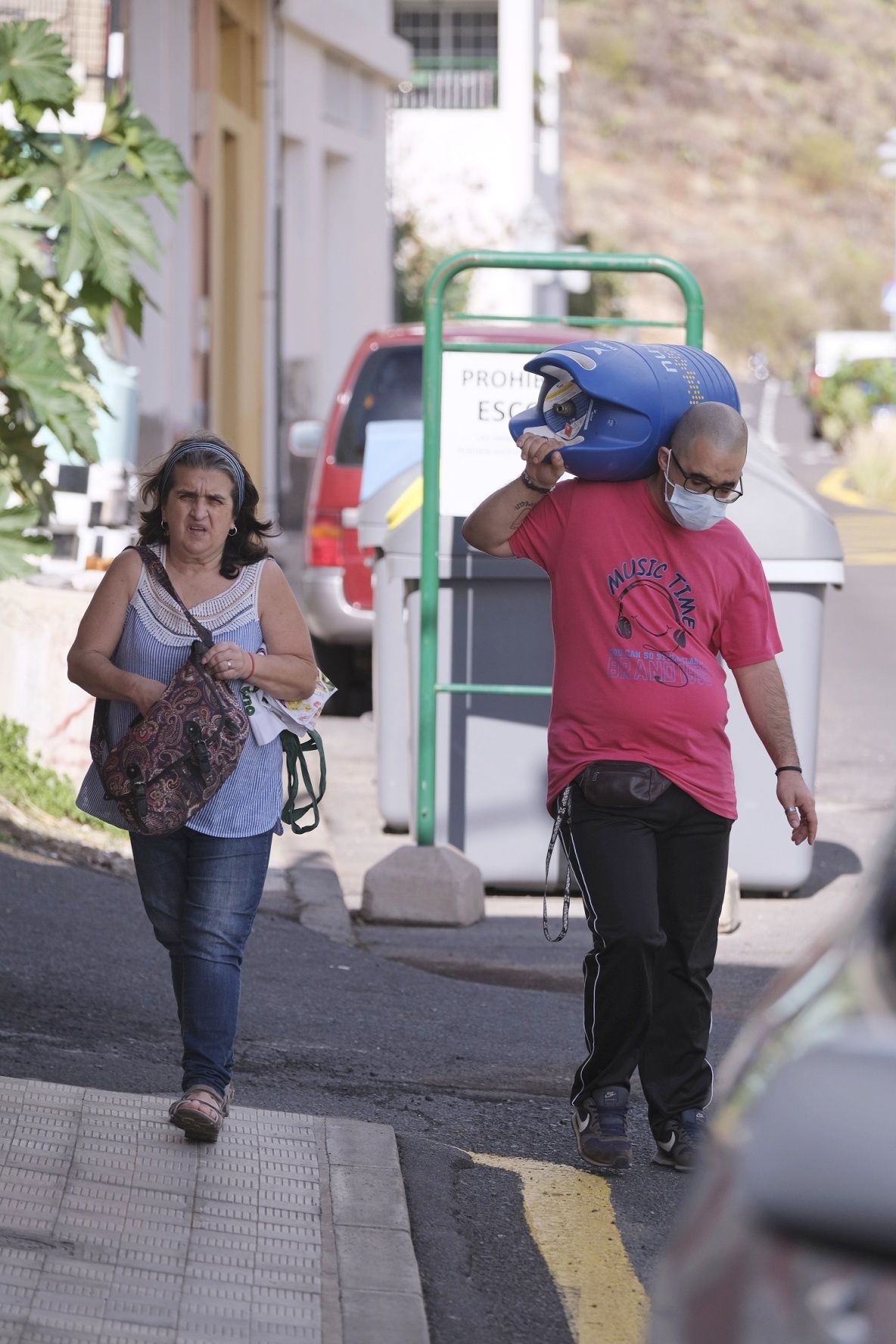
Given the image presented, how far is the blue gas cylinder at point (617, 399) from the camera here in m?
4.60

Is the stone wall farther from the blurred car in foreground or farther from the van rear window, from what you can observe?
the blurred car in foreground

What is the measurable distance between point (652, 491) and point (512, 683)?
269 centimetres

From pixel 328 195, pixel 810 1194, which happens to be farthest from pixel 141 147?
pixel 328 195

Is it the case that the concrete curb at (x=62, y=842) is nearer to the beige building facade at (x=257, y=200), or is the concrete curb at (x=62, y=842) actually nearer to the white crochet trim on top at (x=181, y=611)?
the white crochet trim on top at (x=181, y=611)

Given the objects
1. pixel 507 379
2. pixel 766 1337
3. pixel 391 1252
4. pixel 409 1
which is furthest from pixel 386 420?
pixel 409 1

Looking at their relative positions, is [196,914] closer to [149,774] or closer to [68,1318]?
[149,774]

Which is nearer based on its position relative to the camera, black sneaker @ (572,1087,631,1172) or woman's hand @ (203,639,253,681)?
woman's hand @ (203,639,253,681)

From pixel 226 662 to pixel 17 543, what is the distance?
225cm

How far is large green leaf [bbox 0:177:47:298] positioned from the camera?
20.6 ft

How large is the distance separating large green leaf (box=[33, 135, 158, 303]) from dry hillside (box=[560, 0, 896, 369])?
78.1 metres

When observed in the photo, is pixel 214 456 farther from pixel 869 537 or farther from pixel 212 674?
pixel 869 537

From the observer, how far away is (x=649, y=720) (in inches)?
174

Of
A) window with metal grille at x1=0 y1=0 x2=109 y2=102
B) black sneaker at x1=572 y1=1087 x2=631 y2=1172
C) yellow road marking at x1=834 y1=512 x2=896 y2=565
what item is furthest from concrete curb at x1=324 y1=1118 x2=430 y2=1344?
yellow road marking at x1=834 y1=512 x2=896 y2=565

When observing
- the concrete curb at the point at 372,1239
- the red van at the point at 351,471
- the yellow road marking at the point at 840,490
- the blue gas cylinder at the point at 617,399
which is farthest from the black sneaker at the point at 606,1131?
the yellow road marking at the point at 840,490
